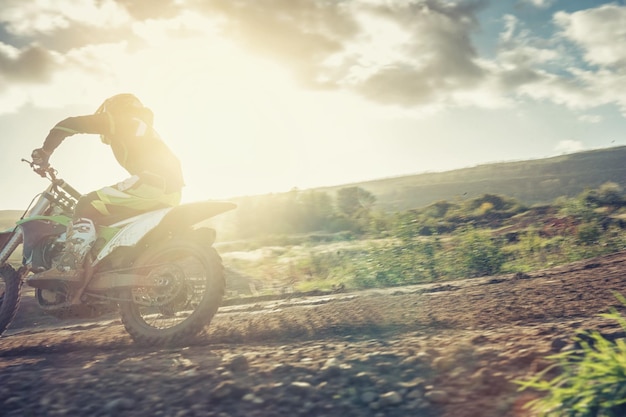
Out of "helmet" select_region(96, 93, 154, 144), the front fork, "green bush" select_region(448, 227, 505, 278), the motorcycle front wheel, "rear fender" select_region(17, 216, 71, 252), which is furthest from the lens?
"green bush" select_region(448, 227, 505, 278)

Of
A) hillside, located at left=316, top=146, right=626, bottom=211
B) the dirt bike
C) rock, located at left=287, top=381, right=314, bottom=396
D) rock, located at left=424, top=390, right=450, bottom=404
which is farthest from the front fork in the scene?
hillside, located at left=316, top=146, right=626, bottom=211

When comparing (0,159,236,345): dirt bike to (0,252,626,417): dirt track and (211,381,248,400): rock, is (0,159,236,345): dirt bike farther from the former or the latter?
(211,381,248,400): rock

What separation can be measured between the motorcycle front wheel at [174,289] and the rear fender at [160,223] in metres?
0.12

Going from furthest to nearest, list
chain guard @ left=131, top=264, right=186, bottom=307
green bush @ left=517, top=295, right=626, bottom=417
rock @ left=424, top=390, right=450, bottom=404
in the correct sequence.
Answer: chain guard @ left=131, top=264, right=186, bottom=307, rock @ left=424, top=390, right=450, bottom=404, green bush @ left=517, top=295, right=626, bottom=417

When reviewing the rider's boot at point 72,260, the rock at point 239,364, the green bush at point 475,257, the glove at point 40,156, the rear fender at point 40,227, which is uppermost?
the glove at point 40,156

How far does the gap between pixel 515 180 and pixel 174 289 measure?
64.0 meters

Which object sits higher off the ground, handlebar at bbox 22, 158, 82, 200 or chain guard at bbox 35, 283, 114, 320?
handlebar at bbox 22, 158, 82, 200

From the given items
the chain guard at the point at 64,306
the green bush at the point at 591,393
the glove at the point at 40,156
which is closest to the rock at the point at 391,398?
the green bush at the point at 591,393

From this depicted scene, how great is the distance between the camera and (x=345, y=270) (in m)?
12.3

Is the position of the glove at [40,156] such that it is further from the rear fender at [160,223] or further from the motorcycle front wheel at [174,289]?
the motorcycle front wheel at [174,289]

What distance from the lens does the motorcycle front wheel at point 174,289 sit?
4277 mm

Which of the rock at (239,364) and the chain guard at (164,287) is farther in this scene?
the chain guard at (164,287)

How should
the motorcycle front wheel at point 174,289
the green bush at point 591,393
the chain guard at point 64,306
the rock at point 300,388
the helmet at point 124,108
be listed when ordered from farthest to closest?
the helmet at point 124,108 < the chain guard at point 64,306 < the motorcycle front wheel at point 174,289 < the rock at point 300,388 < the green bush at point 591,393

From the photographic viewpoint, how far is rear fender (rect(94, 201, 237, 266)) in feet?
14.7
